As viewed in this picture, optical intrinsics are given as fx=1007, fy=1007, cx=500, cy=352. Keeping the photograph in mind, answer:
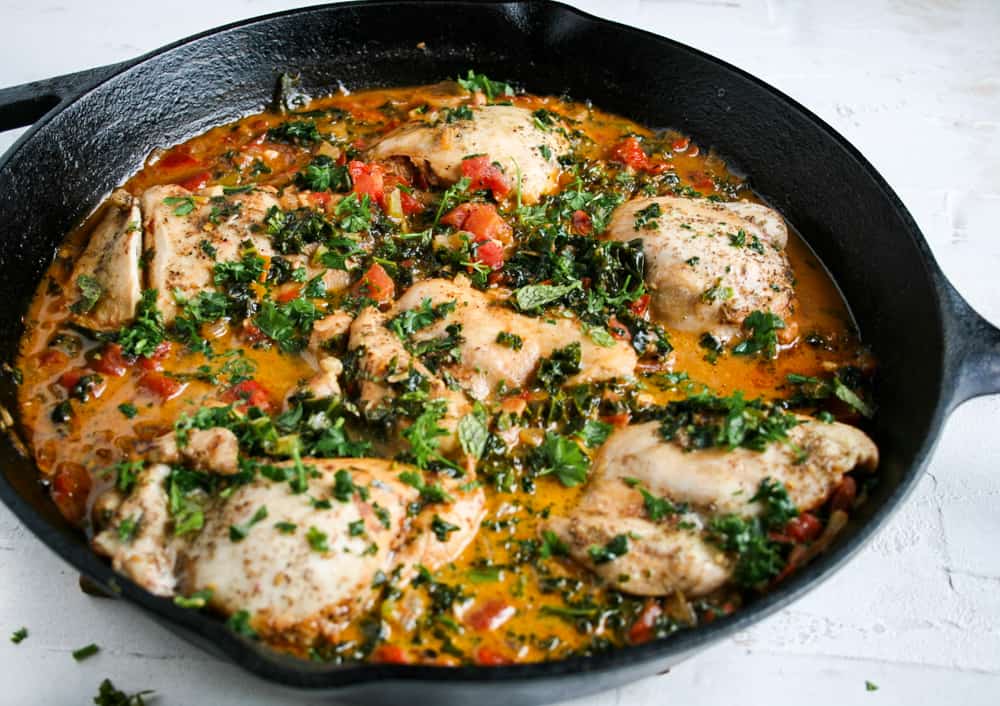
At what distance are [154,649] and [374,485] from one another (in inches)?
48.1

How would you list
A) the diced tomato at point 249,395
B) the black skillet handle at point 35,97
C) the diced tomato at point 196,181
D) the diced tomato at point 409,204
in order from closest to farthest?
the diced tomato at point 249,395, the black skillet handle at point 35,97, the diced tomato at point 409,204, the diced tomato at point 196,181

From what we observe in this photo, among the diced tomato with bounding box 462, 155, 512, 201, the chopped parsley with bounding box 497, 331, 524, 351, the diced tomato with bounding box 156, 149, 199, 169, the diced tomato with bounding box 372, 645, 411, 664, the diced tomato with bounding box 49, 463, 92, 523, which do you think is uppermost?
the diced tomato with bounding box 156, 149, 199, 169

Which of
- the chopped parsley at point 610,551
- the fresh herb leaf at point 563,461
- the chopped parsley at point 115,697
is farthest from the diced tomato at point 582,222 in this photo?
the chopped parsley at point 115,697

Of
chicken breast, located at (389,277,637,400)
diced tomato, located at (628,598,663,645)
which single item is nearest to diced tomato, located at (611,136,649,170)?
chicken breast, located at (389,277,637,400)

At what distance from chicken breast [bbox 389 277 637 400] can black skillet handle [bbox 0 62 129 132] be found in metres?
2.24

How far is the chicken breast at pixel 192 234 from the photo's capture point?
5.12 metres

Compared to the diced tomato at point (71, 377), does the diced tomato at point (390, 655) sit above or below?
below

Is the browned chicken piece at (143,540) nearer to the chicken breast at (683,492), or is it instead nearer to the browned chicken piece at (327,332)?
the browned chicken piece at (327,332)

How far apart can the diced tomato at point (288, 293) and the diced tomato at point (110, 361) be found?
82 cm

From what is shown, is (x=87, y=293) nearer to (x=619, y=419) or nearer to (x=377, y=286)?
(x=377, y=286)

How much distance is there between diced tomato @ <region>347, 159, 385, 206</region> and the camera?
5.82m

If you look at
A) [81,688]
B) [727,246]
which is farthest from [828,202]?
[81,688]

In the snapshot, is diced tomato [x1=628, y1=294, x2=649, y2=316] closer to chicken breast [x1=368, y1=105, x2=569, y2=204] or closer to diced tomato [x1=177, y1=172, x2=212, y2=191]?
chicken breast [x1=368, y1=105, x2=569, y2=204]

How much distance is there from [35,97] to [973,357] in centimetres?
487
